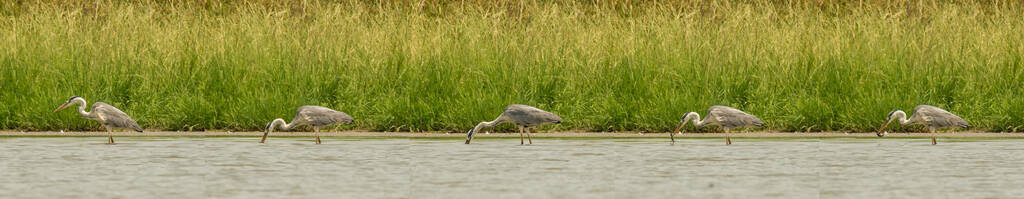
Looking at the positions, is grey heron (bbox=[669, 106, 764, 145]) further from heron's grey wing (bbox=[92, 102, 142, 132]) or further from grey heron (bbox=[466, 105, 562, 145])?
heron's grey wing (bbox=[92, 102, 142, 132])

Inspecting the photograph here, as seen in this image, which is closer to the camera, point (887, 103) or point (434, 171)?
point (434, 171)

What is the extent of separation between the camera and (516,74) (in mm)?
15297

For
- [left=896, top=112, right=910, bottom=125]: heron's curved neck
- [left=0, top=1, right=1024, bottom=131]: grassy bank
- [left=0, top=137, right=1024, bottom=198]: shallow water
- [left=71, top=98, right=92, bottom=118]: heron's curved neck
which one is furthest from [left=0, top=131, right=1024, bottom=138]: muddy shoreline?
[left=896, top=112, right=910, bottom=125]: heron's curved neck

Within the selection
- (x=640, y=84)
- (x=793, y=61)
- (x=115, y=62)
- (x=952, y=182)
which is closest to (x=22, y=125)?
(x=115, y=62)

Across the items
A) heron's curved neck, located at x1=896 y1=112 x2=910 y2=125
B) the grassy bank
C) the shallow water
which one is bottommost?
the shallow water

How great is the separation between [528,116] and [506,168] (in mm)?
2415

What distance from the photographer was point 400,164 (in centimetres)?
1050

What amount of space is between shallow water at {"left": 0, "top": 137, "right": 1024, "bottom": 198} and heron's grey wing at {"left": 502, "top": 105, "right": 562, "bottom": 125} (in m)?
0.21

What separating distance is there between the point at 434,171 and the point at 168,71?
6.48 metres

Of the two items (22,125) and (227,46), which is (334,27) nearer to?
(227,46)

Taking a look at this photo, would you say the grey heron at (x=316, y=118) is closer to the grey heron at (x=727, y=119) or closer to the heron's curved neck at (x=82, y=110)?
the heron's curved neck at (x=82, y=110)

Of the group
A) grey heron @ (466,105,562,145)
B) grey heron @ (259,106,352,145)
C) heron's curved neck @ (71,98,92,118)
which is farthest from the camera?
heron's curved neck @ (71,98,92,118)

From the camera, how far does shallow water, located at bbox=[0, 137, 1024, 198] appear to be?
8562 millimetres

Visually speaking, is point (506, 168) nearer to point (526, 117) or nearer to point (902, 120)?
point (526, 117)
